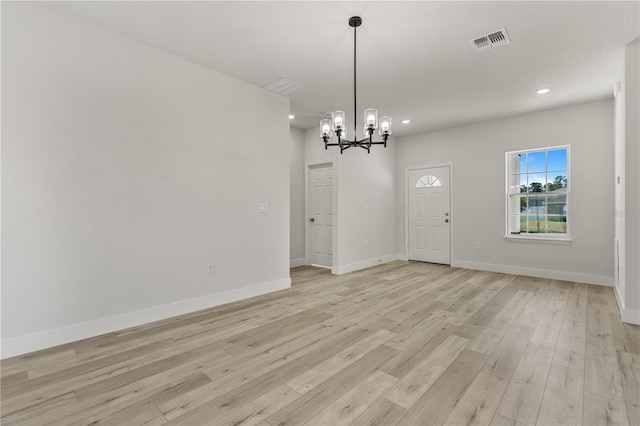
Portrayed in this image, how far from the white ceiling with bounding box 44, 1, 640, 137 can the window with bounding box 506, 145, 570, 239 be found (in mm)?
1099

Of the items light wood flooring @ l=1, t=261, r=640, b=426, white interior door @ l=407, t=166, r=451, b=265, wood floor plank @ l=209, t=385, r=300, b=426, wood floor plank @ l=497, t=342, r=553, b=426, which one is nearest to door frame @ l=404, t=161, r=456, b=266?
white interior door @ l=407, t=166, r=451, b=265

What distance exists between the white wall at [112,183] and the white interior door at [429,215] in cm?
405

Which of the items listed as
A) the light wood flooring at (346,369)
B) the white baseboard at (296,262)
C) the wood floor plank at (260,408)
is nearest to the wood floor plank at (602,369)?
the light wood flooring at (346,369)

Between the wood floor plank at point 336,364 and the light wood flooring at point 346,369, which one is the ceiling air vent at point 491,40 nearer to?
the light wood flooring at point 346,369

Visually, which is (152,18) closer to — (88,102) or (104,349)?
(88,102)

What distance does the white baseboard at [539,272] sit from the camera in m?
4.70

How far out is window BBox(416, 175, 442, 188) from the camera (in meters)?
6.50

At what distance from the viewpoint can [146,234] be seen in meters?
3.15

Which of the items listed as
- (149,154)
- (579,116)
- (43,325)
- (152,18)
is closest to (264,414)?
(43,325)

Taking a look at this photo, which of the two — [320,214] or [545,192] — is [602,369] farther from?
[320,214]

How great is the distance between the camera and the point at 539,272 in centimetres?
521

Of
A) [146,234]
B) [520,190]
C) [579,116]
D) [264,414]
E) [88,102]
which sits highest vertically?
[579,116]

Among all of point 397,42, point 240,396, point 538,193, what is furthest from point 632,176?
point 240,396

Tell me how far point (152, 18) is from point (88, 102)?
0.97 meters
